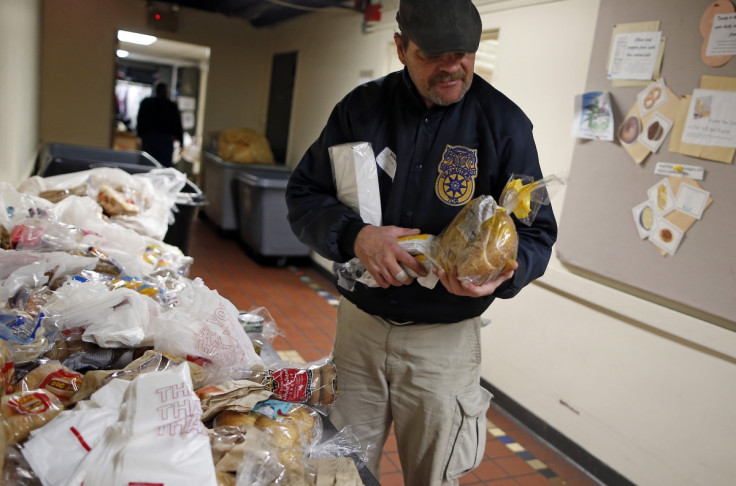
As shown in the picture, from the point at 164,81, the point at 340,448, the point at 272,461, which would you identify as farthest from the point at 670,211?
the point at 164,81

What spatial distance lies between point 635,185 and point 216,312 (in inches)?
84.5

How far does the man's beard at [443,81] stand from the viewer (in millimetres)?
1397

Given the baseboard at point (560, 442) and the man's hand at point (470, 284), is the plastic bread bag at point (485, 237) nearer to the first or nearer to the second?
the man's hand at point (470, 284)

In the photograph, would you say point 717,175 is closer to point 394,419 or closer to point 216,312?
point 394,419

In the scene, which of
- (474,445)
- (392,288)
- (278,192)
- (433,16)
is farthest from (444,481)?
(278,192)

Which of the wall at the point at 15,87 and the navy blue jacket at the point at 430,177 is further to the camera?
the wall at the point at 15,87

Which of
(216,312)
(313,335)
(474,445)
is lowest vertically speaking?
(313,335)

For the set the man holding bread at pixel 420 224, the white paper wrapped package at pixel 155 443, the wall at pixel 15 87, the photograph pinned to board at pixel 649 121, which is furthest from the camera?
the wall at pixel 15 87

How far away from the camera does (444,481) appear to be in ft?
5.28

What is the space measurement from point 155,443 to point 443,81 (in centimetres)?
103

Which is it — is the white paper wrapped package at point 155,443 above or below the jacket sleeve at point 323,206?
below

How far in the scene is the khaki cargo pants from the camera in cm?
156

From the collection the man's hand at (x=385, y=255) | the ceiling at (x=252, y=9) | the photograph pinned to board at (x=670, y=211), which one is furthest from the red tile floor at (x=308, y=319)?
the ceiling at (x=252, y=9)

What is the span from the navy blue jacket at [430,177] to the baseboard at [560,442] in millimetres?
1788
